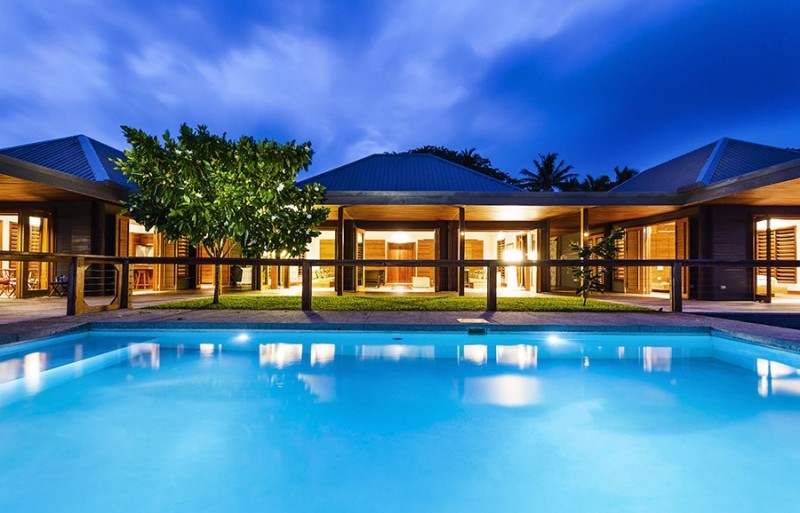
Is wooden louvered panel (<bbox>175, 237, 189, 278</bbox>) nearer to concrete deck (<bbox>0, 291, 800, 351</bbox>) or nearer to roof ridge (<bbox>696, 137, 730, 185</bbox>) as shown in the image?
concrete deck (<bbox>0, 291, 800, 351</bbox>)

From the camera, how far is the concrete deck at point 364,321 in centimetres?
525

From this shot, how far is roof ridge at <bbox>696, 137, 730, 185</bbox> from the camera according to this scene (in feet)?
38.3

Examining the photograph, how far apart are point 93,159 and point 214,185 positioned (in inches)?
278

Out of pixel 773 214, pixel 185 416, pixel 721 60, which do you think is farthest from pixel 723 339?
pixel 721 60

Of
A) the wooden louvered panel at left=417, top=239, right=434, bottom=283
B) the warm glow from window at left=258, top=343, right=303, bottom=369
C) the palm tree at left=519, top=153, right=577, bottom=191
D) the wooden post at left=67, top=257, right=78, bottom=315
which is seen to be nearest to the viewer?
the warm glow from window at left=258, top=343, right=303, bottom=369

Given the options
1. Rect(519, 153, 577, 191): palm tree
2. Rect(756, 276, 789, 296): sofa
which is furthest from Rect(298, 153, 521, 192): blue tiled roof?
Rect(519, 153, 577, 191): palm tree

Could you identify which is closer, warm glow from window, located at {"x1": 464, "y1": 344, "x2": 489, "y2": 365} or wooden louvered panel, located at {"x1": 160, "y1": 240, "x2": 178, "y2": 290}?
warm glow from window, located at {"x1": 464, "y1": 344, "x2": 489, "y2": 365}

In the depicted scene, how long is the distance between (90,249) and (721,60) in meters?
86.9

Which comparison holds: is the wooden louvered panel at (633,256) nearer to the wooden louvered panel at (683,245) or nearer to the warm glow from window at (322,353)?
the wooden louvered panel at (683,245)

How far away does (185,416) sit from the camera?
321cm

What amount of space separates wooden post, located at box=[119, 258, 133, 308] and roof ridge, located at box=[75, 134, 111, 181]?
15.5ft

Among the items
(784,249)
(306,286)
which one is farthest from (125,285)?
(784,249)

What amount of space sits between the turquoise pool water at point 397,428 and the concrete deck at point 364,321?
1.17ft

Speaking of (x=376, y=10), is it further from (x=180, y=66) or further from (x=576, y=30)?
(x=180, y=66)
